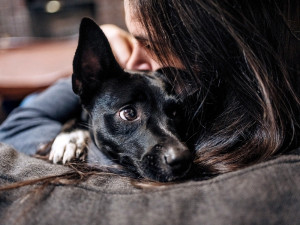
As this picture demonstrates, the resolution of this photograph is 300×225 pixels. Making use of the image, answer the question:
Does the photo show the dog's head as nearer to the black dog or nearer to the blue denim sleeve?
the black dog

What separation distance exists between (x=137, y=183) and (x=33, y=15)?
624cm

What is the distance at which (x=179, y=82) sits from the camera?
4.32 feet

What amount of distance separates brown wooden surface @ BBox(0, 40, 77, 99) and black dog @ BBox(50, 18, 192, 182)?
156 centimetres

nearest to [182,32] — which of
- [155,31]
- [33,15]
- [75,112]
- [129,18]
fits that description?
[155,31]

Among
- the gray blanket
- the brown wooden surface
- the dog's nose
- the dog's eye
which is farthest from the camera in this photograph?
the brown wooden surface

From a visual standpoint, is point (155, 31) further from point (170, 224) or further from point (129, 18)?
point (170, 224)

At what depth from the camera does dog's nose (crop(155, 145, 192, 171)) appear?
3.51 feet

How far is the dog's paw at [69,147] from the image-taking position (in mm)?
1388

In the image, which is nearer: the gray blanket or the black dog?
the gray blanket

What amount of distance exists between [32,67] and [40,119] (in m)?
1.84

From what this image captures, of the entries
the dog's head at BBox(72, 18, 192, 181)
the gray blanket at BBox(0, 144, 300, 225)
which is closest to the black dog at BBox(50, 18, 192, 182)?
the dog's head at BBox(72, 18, 192, 181)

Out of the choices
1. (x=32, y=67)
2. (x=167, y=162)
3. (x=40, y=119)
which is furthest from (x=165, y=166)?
(x=32, y=67)

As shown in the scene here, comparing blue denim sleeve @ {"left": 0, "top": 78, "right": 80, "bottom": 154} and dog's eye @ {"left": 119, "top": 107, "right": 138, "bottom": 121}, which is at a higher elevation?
dog's eye @ {"left": 119, "top": 107, "right": 138, "bottom": 121}

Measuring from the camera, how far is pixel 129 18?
144cm
